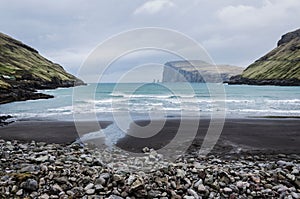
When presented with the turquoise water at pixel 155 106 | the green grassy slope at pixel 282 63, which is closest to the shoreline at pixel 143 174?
the turquoise water at pixel 155 106

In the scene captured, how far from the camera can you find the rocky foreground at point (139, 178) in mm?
7680

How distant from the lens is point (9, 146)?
503 inches

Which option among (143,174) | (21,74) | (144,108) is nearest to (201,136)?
(143,174)

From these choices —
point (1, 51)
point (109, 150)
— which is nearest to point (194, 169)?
point (109, 150)

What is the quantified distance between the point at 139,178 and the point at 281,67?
152 m

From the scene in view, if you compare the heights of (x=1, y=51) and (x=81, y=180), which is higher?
(x=1, y=51)

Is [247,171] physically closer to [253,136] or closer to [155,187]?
[155,187]

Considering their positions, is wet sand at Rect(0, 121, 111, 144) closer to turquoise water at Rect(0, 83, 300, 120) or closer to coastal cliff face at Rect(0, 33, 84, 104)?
turquoise water at Rect(0, 83, 300, 120)

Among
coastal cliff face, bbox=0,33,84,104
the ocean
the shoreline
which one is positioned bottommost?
the shoreline

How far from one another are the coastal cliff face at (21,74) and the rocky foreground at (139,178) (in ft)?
→ 122

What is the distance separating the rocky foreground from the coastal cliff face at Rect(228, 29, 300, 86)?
121501mm

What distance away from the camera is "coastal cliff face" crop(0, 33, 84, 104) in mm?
49194

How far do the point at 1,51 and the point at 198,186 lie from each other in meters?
140

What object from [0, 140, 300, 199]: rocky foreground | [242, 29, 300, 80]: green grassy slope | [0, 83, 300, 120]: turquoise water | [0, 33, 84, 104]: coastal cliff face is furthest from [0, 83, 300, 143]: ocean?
[242, 29, 300, 80]: green grassy slope
